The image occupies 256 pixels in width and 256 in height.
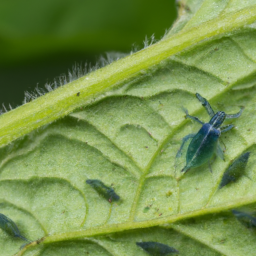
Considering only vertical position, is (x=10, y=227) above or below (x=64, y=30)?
below

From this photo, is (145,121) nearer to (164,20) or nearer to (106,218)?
(106,218)

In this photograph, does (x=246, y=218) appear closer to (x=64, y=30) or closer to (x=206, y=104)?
(x=206, y=104)

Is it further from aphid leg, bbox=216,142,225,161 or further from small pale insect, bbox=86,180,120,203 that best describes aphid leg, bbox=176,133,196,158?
small pale insect, bbox=86,180,120,203

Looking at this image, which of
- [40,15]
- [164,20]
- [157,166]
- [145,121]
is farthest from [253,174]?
[40,15]

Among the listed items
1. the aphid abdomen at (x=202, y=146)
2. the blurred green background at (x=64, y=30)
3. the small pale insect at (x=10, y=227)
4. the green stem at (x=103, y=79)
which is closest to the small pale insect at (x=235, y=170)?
the aphid abdomen at (x=202, y=146)

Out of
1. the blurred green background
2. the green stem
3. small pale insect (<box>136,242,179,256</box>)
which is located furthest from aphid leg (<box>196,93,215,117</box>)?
the blurred green background

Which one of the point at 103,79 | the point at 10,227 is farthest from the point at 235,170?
the point at 10,227
